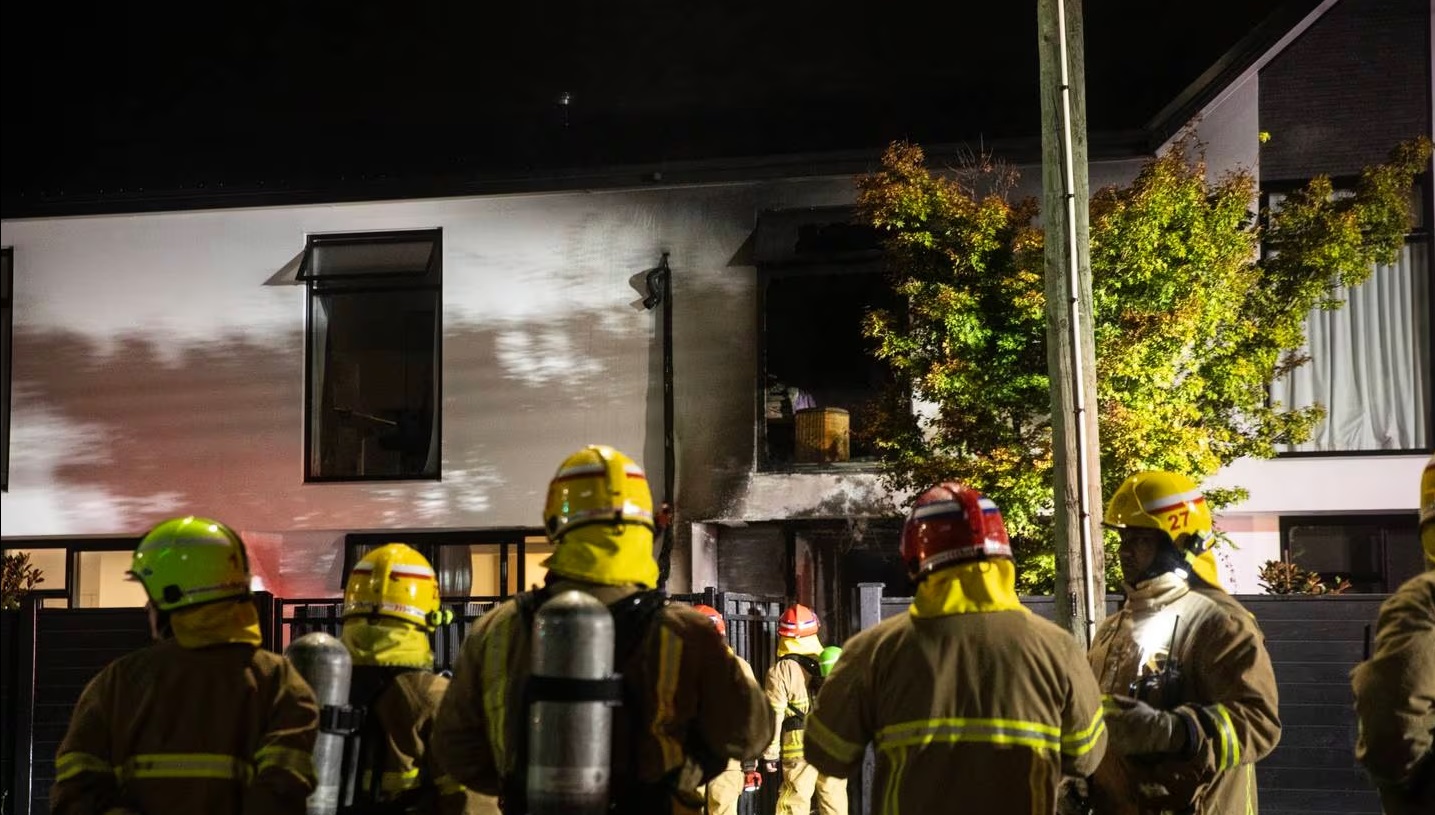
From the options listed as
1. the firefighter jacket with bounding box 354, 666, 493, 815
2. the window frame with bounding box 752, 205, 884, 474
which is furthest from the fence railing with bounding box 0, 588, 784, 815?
the window frame with bounding box 752, 205, 884, 474

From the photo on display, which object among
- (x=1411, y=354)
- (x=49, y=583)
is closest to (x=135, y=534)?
(x=49, y=583)

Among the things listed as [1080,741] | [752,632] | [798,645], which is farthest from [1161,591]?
[752,632]

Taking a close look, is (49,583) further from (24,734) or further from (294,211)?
Result: (24,734)

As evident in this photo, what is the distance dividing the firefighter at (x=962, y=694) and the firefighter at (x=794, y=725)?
6.57 meters

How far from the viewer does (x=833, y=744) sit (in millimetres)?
4992

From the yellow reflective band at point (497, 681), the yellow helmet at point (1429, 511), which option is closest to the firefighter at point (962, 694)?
the yellow reflective band at point (497, 681)

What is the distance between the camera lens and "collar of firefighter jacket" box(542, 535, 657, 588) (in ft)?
16.0

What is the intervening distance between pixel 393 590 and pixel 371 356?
13926mm

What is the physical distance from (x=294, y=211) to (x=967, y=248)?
9.04 m

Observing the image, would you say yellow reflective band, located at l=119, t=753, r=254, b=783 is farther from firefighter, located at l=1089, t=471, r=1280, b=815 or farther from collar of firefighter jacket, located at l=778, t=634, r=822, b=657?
collar of firefighter jacket, located at l=778, t=634, r=822, b=657

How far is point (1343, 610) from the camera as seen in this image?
33.3ft

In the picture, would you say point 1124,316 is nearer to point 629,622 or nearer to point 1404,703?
point 1404,703

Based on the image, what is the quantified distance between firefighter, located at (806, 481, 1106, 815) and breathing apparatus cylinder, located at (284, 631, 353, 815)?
1.62m

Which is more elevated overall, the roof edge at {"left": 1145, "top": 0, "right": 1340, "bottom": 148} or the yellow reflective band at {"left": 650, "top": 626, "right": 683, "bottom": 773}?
the roof edge at {"left": 1145, "top": 0, "right": 1340, "bottom": 148}
